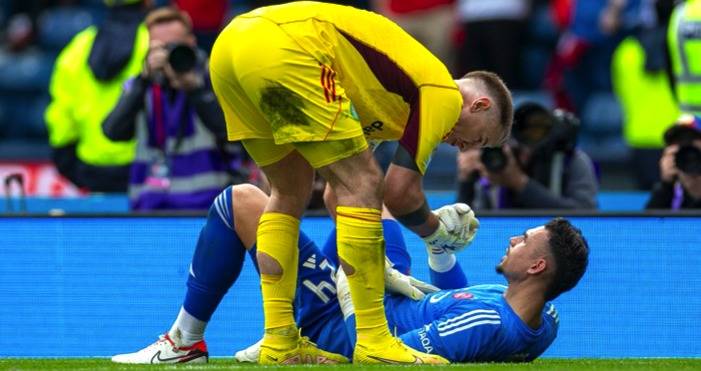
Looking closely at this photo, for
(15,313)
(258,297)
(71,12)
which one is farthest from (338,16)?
(71,12)

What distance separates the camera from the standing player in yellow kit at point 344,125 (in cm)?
646

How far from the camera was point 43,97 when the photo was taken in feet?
52.1

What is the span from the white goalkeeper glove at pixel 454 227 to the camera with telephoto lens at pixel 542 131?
262cm

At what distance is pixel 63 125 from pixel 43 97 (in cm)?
480

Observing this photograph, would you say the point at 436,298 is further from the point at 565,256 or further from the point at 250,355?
the point at 250,355

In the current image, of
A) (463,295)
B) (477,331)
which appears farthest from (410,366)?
(463,295)

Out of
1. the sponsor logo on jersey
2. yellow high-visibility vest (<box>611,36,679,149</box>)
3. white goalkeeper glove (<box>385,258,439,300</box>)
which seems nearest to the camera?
the sponsor logo on jersey

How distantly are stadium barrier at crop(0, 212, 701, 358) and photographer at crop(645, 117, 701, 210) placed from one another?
1130mm

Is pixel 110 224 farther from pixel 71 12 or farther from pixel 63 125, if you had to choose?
pixel 71 12

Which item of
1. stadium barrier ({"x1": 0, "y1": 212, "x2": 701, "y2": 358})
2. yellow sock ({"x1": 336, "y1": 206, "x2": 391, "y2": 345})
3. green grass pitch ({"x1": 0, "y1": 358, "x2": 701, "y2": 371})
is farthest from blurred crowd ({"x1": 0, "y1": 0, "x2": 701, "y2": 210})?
yellow sock ({"x1": 336, "y1": 206, "x2": 391, "y2": 345})

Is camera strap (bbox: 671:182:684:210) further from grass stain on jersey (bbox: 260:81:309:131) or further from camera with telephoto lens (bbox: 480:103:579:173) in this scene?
grass stain on jersey (bbox: 260:81:309:131)

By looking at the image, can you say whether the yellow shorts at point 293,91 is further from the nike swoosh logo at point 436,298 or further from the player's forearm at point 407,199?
the nike swoosh logo at point 436,298

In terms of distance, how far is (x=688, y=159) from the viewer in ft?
30.0

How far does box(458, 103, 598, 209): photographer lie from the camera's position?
9.43 meters
